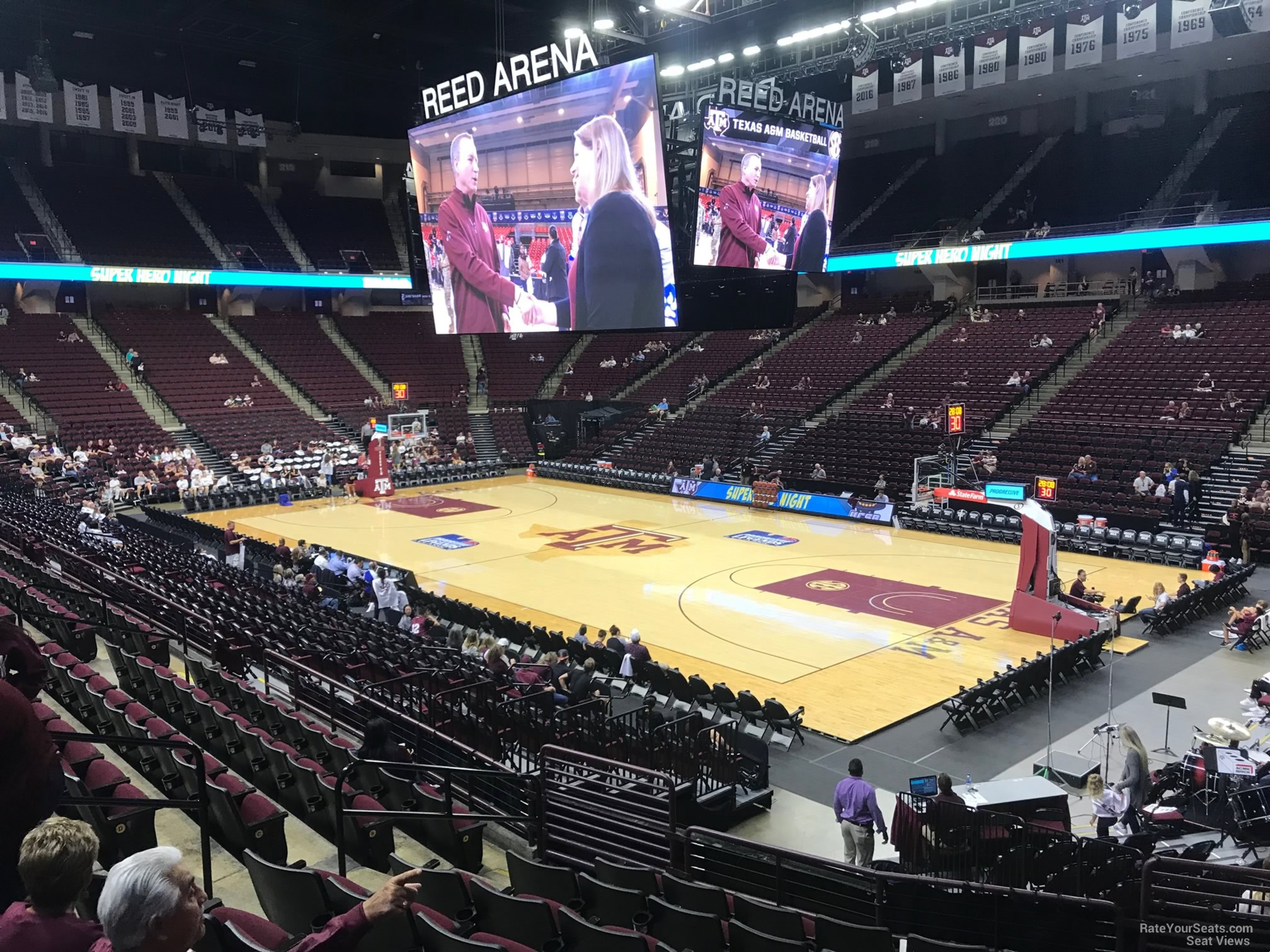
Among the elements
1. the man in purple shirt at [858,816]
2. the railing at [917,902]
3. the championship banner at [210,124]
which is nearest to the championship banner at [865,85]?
the championship banner at [210,124]

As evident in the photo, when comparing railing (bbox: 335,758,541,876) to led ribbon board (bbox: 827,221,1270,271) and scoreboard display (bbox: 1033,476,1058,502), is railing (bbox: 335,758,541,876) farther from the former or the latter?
led ribbon board (bbox: 827,221,1270,271)

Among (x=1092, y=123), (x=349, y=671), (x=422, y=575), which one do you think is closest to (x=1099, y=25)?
(x=1092, y=123)

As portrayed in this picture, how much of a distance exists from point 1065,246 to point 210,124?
122ft

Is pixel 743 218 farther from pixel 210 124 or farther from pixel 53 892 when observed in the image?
pixel 210 124

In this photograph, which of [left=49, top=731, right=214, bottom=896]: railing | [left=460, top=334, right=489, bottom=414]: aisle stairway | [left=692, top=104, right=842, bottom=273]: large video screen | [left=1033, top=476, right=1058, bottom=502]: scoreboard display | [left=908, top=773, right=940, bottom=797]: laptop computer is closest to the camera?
[left=49, top=731, right=214, bottom=896]: railing

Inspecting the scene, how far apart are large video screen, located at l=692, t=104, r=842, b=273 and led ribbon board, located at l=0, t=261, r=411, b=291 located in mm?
27510

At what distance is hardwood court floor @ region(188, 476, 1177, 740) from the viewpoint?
48.6ft

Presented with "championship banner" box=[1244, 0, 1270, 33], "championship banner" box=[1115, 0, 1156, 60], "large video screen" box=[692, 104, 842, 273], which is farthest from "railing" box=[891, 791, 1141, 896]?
"championship banner" box=[1115, 0, 1156, 60]

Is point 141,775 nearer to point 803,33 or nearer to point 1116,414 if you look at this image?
point 803,33

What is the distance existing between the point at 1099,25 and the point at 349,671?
100ft

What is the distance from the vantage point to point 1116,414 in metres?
28.0

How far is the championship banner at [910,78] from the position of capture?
31.7 m

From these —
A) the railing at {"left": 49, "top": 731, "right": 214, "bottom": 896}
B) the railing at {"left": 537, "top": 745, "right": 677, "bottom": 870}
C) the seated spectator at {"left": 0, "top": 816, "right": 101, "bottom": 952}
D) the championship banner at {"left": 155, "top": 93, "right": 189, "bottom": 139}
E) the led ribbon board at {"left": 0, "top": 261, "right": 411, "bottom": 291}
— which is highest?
the championship banner at {"left": 155, "top": 93, "right": 189, "bottom": 139}

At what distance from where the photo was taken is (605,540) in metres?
25.7
